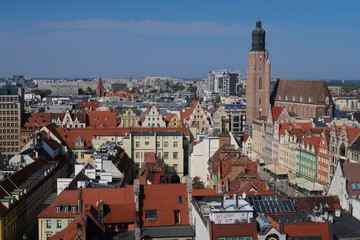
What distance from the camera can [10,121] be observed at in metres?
122

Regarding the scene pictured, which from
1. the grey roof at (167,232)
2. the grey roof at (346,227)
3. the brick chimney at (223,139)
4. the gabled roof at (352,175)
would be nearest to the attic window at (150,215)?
the grey roof at (167,232)

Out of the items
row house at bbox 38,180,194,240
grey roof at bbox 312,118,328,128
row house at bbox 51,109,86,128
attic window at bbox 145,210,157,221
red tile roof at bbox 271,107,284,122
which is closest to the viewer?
row house at bbox 38,180,194,240

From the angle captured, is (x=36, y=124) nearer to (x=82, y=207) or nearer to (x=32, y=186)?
(x=32, y=186)

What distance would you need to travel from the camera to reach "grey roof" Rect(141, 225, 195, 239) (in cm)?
4269

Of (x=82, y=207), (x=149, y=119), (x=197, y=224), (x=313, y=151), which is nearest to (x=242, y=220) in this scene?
(x=197, y=224)

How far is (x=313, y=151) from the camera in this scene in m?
92.0

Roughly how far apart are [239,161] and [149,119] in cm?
6506

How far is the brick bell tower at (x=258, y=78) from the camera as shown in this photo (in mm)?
152500

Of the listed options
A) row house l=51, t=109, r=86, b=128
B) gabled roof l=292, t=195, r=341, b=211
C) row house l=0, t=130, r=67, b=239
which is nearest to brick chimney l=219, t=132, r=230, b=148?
row house l=0, t=130, r=67, b=239

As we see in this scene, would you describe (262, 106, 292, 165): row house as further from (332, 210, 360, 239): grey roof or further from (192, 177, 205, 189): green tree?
(332, 210, 360, 239): grey roof

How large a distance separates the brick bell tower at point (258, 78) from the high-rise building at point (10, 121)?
6772 cm

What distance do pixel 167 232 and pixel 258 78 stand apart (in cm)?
11517

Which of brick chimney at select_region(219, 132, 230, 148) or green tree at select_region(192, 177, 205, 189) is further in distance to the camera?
brick chimney at select_region(219, 132, 230, 148)

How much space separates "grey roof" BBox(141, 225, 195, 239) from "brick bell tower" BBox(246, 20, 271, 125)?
4343 inches
